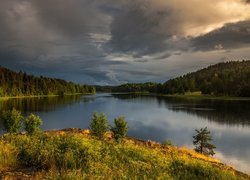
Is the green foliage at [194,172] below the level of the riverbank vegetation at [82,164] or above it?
below

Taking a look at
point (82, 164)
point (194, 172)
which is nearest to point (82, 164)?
point (82, 164)

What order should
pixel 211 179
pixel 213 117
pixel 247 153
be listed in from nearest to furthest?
pixel 211 179, pixel 247 153, pixel 213 117

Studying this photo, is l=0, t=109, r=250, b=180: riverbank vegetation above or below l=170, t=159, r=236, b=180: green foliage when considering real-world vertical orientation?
above

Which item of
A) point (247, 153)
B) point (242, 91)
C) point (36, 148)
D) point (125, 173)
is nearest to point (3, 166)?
point (36, 148)

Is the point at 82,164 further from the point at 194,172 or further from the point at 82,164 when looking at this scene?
the point at 194,172

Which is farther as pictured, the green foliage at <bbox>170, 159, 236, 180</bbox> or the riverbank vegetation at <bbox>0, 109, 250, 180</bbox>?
the green foliage at <bbox>170, 159, 236, 180</bbox>

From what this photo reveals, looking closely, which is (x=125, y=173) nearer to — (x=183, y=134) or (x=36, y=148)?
(x=36, y=148)

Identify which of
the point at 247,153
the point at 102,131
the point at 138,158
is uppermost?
the point at 138,158

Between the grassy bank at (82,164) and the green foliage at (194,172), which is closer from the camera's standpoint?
the grassy bank at (82,164)

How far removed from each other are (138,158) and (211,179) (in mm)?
3584

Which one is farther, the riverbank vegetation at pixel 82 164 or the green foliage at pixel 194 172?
the green foliage at pixel 194 172

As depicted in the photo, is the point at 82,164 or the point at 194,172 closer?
the point at 82,164

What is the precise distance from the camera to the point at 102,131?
4472cm

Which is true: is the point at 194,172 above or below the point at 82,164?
below
